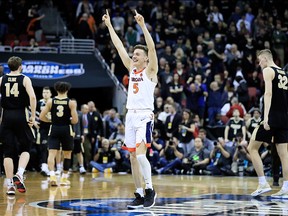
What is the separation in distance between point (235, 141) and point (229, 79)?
343 cm

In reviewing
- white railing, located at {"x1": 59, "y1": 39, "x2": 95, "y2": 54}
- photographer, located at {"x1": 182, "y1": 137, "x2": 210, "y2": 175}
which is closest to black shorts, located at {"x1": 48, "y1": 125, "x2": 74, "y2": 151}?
photographer, located at {"x1": 182, "y1": 137, "x2": 210, "y2": 175}

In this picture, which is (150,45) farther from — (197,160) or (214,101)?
(214,101)

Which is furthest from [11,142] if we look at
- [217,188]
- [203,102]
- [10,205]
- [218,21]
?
[218,21]

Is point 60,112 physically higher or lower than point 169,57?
lower

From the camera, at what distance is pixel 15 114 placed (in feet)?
38.8

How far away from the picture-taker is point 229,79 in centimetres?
2247

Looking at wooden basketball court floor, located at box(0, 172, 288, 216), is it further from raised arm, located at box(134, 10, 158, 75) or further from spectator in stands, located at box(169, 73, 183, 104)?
spectator in stands, located at box(169, 73, 183, 104)

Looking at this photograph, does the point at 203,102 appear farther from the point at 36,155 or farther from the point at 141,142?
the point at 141,142

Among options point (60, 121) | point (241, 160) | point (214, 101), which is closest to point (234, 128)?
point (241, 160)

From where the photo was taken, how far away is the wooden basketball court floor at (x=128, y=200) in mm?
9298

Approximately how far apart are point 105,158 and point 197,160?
2629 millimetres

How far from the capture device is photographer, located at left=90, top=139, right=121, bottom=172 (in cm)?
2005

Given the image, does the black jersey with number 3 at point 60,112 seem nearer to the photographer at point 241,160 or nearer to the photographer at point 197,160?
the photographer at point 197,160

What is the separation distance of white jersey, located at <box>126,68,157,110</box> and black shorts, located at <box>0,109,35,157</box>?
8.26 ft
